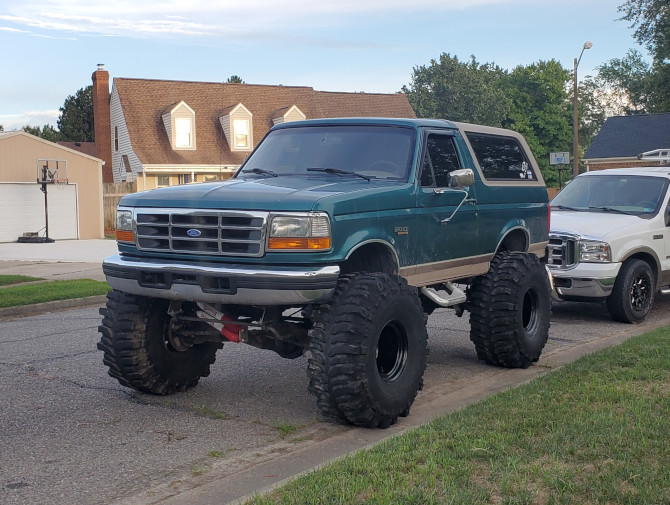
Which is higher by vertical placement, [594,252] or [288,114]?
[288,114]

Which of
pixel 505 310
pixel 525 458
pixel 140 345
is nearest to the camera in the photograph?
pixel 525 458

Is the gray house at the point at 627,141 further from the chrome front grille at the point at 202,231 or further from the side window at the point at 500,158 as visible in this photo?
the chrome front grille at the point at 202,231

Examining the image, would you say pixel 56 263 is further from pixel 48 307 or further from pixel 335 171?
pixel 335 171

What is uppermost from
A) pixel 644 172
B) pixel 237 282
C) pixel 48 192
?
pixel 644 172

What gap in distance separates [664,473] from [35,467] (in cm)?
365

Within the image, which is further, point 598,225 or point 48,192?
point 48,192

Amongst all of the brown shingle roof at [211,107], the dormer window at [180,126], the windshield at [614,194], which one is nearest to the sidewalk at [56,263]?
the windshield at [614,194]

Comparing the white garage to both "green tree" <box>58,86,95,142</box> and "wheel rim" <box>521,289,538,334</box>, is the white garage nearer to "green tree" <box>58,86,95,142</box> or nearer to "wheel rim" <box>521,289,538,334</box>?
"wheel rim" <box>521,289,538,334</box>

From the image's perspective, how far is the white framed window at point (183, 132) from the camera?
40.5 m

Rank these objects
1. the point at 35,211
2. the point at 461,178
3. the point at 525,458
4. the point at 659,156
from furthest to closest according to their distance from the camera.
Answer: the point at 35,211, the point at 659,156, the point at 461,178, the point at 525,458

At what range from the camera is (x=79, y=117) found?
6356cm

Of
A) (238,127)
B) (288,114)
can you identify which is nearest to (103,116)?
(238,127)

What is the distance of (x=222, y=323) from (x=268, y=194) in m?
1.05

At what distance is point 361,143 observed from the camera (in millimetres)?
7398
